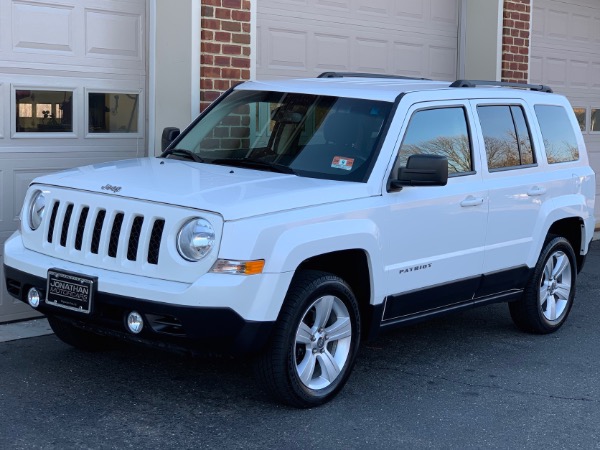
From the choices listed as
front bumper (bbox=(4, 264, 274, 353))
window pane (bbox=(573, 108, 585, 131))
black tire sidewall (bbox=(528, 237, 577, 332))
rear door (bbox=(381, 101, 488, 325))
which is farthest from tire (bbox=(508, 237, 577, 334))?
window pane (bbox=(573, 108, 585, 131))

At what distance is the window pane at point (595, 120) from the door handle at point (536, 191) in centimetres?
707

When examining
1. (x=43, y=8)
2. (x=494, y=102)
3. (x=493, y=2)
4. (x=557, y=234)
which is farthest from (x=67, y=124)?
(x=493, y=2)

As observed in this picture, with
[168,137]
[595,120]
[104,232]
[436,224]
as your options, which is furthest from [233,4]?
[595,120]

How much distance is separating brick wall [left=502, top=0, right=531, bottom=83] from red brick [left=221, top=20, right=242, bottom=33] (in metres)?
4.30

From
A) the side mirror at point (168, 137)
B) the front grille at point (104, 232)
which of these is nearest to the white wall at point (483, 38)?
the side mirror at point (168, 137)

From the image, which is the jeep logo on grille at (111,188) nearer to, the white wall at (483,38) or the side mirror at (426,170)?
the side mirror at (426,170)

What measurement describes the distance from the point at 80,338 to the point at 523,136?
344cm

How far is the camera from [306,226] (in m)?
5.65

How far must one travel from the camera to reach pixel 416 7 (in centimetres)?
1150

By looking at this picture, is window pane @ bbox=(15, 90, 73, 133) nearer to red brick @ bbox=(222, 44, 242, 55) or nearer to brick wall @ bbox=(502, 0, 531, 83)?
red brick @ bbox=(222, 44, 242, 55)

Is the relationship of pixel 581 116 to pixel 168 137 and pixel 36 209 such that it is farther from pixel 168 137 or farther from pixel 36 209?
pixel 36 209

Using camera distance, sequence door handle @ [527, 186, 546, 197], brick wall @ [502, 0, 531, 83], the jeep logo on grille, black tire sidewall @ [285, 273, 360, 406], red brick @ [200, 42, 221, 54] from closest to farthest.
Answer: black tire sidewall @ [285, 273, 360, 406] < the jeep logo on grille < door handle @ [527, 186, 546, 197] < red brick @ [200, 42, 221, 54] < brick wall @ [502, 0, 531, 83]

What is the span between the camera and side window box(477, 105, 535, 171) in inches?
287

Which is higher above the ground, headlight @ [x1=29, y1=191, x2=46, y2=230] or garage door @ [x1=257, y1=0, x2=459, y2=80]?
garage door @ [x1=257, y1=0, x2=459, y2=80]
